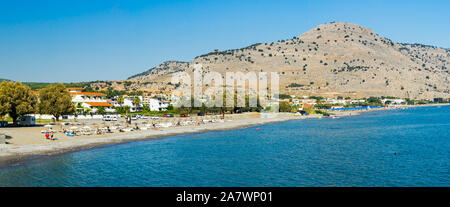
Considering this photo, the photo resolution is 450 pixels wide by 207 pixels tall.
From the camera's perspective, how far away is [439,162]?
121ft

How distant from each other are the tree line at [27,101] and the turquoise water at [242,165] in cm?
2072

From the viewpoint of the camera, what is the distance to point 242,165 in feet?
117

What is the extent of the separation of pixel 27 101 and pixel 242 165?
133ft

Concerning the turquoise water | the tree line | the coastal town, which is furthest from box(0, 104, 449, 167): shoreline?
the tree line

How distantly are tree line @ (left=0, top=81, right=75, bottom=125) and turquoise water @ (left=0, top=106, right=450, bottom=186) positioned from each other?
20.7 metres

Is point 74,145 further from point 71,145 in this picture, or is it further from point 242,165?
point 242,165

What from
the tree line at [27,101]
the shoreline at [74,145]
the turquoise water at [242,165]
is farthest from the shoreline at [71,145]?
the tree line at [27,101]

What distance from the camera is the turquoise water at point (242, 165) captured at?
28281 mm

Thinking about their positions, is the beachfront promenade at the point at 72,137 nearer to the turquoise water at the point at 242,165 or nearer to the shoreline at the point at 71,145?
the shoreline at the point at 71,145

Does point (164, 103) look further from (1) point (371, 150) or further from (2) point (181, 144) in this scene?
(1) point (371, 150)

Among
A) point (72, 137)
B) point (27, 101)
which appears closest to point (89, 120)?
point (27, 101)
